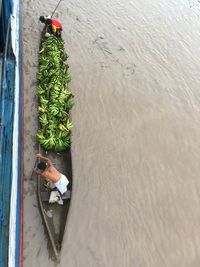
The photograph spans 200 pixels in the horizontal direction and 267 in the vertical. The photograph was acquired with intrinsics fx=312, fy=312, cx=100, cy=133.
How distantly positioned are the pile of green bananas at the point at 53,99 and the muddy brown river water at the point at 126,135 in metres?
0.67

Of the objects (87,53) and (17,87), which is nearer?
(17,87)

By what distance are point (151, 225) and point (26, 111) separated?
373 cm

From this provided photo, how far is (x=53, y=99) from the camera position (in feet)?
21.2

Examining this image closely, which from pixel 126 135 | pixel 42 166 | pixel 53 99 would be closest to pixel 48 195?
pixel 42 166

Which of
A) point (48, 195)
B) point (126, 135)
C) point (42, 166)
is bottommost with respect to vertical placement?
point (48, 195)

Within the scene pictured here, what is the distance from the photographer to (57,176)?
5047 millimetres

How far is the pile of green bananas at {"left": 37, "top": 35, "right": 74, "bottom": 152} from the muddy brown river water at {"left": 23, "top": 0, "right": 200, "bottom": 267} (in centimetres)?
67

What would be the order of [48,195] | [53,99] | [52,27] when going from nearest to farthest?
[48,195] → [53,99] → [52,27]

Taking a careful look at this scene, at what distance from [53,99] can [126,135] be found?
1880 millimetres

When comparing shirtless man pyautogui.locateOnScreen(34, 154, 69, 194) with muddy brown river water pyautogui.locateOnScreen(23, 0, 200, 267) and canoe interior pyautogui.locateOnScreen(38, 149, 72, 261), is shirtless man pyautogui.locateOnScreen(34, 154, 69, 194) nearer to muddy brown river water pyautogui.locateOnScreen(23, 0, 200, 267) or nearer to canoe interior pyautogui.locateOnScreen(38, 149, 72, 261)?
canoe interior pyautogui.locateOnScreen(38, 149, 72, 261)

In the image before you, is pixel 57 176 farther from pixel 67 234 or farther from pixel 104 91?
pixel 104 91

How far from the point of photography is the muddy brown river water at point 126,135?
212 inches

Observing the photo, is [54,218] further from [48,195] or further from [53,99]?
[53,99]

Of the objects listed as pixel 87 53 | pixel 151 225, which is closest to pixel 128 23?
pixel 87 53
